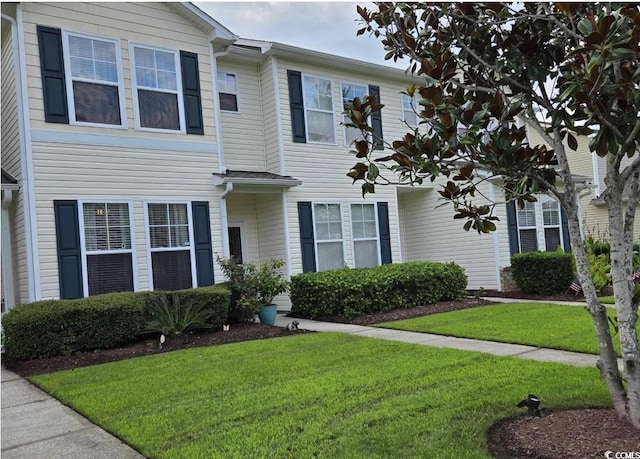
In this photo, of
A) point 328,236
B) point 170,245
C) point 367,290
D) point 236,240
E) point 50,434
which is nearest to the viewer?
point 50,434

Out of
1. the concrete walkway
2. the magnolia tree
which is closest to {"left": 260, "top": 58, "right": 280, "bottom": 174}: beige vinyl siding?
the concrete walkway

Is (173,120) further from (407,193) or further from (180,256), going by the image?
(407,193)

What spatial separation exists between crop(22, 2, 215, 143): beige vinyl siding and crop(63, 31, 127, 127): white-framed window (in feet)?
0.38

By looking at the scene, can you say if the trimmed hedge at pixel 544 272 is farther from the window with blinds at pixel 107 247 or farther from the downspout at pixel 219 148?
the window with blinds at pixel 107 247

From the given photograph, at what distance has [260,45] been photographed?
1245cm

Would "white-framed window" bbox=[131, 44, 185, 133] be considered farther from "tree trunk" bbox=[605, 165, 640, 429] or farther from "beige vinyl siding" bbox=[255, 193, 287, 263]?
"tree trunk" bbox=[605, 165, 640, 429]

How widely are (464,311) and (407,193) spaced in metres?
6.06

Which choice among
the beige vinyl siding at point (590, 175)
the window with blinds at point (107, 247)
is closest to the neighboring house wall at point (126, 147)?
the window with blinds at point (107, 247)

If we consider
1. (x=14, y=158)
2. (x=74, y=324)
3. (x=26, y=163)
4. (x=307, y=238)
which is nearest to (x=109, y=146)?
(x=26, y=163)

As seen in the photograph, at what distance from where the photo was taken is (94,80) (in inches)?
380

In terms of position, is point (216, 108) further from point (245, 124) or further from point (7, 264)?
point (7, 264)

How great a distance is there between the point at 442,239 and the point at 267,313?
23.4 ft

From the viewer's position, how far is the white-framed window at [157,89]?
10.2 metres

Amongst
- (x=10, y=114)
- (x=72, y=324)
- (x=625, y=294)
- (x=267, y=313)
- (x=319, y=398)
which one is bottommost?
(x=319, y=398)
